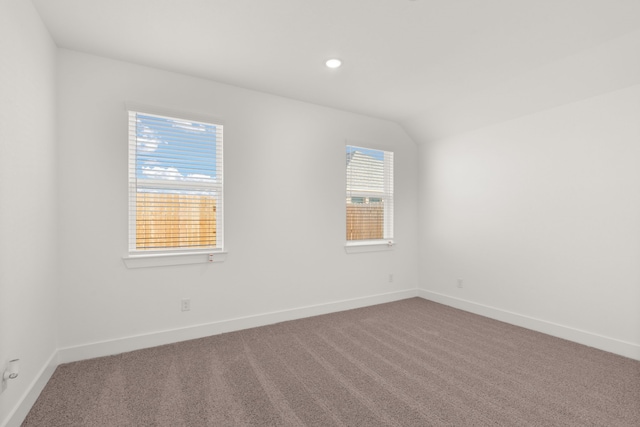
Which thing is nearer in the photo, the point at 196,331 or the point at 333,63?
the point at 333,63

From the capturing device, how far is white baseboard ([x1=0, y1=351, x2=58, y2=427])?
1738 mm

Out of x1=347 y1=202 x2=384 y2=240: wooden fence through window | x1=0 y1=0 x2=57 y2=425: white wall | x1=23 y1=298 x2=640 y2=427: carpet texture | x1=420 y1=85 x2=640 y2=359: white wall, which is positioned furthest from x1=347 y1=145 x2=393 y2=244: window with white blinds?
A: x1=0 y1=0 x2=57 y2=425: white wall

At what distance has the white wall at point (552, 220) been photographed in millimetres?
2748

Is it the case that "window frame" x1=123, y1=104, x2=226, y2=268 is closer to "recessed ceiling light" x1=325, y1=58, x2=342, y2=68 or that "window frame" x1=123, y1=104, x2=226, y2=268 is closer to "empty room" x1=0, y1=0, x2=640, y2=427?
"empty room" x1=0, y1=0, x2=640, y2=427

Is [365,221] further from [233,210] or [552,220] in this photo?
[552,220]

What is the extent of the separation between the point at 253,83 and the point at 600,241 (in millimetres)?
3689

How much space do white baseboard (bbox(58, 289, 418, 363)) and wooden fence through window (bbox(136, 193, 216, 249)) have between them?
82cm

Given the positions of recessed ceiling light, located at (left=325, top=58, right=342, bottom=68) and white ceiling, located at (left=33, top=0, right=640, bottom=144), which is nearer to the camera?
white ceiling, located at (left=33, top=0, right=640, bottom=144)

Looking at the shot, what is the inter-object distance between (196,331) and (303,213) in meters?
1.70

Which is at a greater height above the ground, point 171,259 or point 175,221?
point 175,221

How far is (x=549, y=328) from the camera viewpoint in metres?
3.23

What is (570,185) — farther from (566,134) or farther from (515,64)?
(515,64)

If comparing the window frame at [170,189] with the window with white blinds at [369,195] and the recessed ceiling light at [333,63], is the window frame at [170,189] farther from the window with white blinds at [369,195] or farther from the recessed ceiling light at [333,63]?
the window with white blinds at [369,195]

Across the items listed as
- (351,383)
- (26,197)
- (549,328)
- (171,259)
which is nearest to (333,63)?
(171,259)
